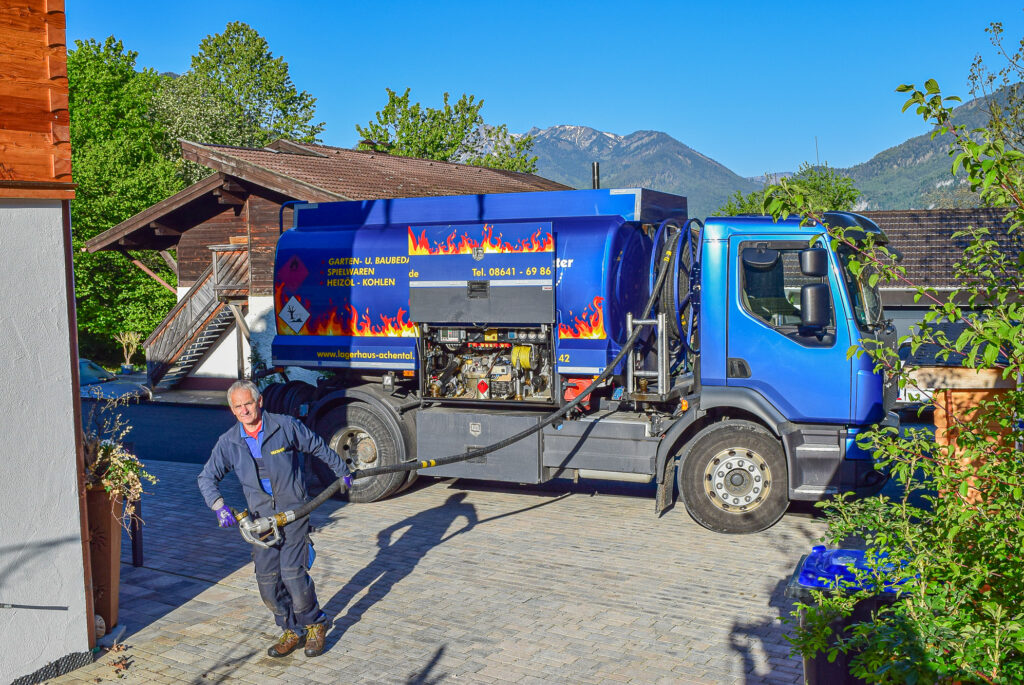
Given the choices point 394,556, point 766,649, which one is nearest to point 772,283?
point 766,649

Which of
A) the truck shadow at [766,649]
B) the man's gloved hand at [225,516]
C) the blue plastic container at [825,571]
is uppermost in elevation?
the man's gloved hand at [225,516]

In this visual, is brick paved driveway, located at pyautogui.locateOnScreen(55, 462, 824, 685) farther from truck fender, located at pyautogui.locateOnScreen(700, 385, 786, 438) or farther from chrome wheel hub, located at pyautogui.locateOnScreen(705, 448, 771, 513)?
truck fender, located at pyautogui.locateOnScreen(700, 385, 786, 438)

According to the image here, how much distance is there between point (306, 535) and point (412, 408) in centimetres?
482

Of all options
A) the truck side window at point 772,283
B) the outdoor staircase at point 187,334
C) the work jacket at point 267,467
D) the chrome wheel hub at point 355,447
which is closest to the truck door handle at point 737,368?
the truck side window at point 772,283

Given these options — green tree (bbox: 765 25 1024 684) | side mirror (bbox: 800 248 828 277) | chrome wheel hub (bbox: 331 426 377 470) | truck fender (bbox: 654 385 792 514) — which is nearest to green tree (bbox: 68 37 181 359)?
chrome wheel hub (bbox: 331 426 377 470)

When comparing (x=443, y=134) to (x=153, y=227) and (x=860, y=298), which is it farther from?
(x=860, y=298)

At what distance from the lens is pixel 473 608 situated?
777 centimetres

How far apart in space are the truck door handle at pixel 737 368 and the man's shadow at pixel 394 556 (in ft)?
10.4

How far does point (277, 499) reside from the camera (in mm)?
6840

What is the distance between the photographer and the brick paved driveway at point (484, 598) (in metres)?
6.58

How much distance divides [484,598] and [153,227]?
68.9 feet

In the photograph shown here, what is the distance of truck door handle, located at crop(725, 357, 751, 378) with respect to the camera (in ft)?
32.2

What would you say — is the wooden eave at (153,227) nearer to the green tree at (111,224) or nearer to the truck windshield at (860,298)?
the green tree at (111,224)

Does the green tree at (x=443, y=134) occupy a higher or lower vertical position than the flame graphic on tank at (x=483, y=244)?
higher
